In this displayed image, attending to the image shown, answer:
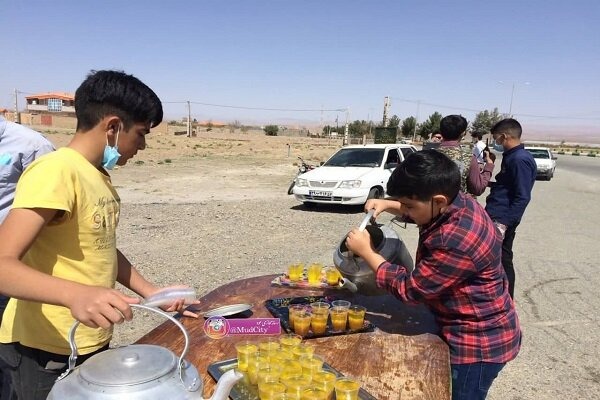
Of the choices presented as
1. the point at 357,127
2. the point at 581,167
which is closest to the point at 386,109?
the point at 581,167

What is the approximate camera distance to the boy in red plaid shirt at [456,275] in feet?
5.88

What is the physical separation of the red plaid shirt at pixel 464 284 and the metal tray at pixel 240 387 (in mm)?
514

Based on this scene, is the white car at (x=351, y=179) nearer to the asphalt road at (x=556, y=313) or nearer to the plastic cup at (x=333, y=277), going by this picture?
the asphalt road at (x=556, y=313)

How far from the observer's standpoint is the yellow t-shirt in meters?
1.42

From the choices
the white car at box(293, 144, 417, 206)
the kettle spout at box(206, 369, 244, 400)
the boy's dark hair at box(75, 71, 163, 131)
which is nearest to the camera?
the kettle spout at box(206, 369, 244, 400)

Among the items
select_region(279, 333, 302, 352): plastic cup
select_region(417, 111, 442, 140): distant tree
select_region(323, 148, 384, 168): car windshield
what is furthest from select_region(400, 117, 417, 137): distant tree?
select_region(279, 333, 302, 352): plastic cup

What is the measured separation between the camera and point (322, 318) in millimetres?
1965

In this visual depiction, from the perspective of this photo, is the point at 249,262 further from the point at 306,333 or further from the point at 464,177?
the point at 306,333

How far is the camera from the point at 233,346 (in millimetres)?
1836

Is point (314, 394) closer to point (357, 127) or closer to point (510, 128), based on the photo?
point (510, 128)

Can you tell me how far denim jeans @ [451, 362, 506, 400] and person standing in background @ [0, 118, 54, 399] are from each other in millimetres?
2503

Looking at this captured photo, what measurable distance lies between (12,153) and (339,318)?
2.08 meters

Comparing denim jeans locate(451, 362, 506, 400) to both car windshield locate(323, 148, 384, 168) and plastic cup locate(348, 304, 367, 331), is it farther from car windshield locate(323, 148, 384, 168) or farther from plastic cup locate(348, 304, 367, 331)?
car windshield locate(323, 148, 384, 168)

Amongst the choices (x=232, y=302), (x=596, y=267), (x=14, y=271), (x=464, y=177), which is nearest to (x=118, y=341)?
(x=232, y=302)
